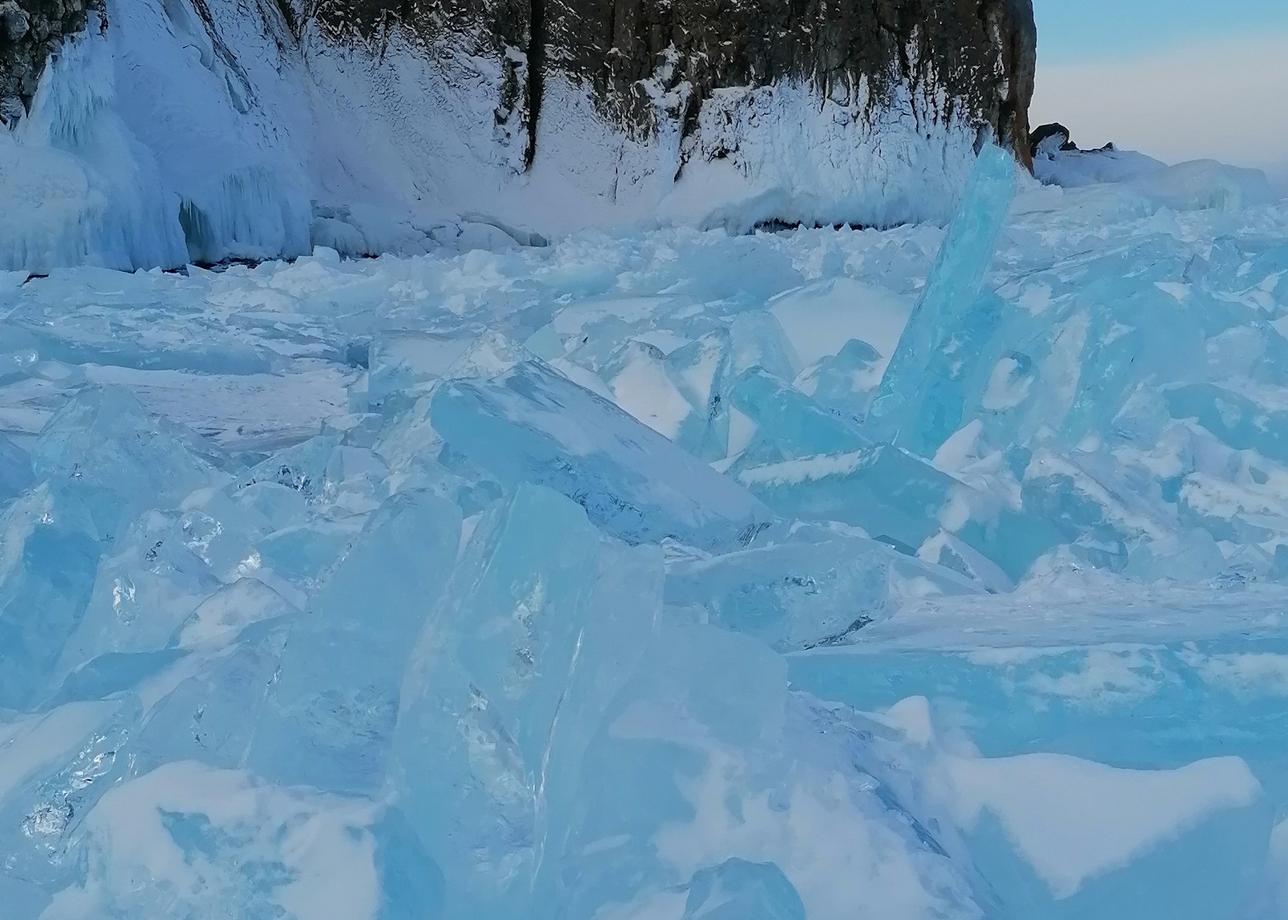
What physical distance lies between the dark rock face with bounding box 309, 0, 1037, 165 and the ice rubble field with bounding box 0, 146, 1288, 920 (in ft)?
40.6

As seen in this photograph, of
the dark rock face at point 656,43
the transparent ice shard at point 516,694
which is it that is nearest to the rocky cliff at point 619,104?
the dark rock face at point 656,43

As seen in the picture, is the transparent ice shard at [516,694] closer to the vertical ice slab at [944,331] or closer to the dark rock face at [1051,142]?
the vertical ice slab at [944,331]

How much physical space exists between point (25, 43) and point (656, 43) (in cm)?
741

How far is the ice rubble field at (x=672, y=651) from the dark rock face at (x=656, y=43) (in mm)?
12371

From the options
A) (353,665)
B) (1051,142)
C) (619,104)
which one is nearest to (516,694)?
(353,665)

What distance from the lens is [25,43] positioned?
899 centimetres

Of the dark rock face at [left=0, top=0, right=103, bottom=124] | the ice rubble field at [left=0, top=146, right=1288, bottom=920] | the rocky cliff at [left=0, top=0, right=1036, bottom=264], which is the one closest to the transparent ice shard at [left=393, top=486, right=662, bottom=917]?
the ice rubble field at [left=0, top=146, right=1288, bottom=920]

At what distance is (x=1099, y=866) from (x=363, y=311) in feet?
15.7

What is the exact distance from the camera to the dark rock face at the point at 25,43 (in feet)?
28.9

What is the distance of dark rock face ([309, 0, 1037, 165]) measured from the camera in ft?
44.9

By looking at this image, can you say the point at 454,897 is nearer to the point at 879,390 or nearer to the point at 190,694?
the point at 190,694

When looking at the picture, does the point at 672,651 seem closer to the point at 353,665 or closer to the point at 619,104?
the point at 353,665

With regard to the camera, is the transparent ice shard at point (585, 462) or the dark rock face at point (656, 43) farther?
the dark rock face at point (656, 43)

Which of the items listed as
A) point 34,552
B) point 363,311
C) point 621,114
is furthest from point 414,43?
point 34,552
